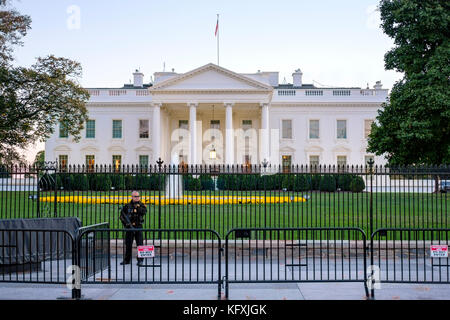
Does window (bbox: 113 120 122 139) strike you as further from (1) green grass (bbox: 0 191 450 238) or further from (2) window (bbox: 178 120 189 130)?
(1) green grass (bbox: 0 191 450 238)

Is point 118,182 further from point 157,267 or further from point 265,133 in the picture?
point 265,133

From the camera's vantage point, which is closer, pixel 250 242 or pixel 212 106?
pixel 250 242

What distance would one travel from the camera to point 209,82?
45.2 metres

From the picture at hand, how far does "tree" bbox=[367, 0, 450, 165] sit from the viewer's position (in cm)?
2397

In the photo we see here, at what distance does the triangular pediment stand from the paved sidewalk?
38.1m

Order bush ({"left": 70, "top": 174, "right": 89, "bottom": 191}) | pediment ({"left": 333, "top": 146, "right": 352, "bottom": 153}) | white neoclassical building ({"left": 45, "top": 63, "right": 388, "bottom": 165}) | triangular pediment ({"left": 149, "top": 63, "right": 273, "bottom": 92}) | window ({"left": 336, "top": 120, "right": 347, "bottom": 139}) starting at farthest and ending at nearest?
1. window ({"left": 336, "top": 120, "right": 347, "bottom": 139})
2. pediment ({"left": 333, "top": 146, "right": 352, "bottom": 153})
3. white neoclassical building ({"left": 45, "top": 63, "right": 388, "bottom": 165})
4. triangular pediment ({"left": 149, "top": 63, "right": 273, "bottom": 92})
5. bush ({"left": 70, "top": 174, "right": 89, "bottom": 191})

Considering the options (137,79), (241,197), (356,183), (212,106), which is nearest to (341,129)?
(212,106)

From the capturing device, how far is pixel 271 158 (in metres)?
51.3

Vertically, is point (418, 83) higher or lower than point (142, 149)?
higher

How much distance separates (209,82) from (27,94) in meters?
22.0

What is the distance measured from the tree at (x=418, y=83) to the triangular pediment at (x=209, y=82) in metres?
19.3

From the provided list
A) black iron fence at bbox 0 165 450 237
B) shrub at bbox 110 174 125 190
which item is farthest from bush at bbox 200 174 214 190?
shrub at bbox 110 174 125 190
